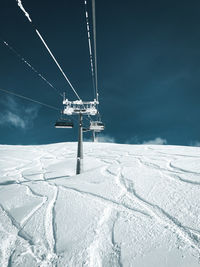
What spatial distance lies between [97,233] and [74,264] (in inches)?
25.9

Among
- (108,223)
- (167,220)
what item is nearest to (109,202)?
(108,223)

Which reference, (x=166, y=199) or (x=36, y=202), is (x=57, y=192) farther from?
(x=166, y=199)

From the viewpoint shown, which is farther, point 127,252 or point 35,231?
point 35,231

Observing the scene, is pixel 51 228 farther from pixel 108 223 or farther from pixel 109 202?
pixel 109 202

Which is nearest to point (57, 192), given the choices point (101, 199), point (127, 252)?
point (101, 199)

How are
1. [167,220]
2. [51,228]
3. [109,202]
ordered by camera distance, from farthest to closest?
[109,202] < [51,228] < [167,220]

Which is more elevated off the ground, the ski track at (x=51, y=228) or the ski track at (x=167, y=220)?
the ski track at (x=167, y=220)

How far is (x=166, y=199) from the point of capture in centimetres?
356

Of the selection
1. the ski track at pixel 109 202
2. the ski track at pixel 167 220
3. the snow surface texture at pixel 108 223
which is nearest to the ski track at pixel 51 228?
the snow surface texture at pixel 108 223

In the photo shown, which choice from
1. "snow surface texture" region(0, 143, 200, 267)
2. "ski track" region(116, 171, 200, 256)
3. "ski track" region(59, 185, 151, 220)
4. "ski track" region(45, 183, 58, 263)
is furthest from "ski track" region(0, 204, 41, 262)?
"ski track" region(116, 171, 200, 256)

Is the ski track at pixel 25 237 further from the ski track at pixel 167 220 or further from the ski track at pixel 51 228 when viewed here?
the ski track at pixel 167 220

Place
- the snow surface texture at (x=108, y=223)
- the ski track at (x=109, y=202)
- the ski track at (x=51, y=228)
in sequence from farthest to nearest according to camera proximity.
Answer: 1. the ski track at (x=109, y=202)
2. the ski track at (x=51, y=228)
3. the snow surface texture at (x=108, y=223)

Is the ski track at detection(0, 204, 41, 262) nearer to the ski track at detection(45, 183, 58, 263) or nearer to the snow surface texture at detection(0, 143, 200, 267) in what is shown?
the snow surface texture at detection(0, 143, 200, 267)

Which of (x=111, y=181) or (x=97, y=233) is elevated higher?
(x=111, y=181)
